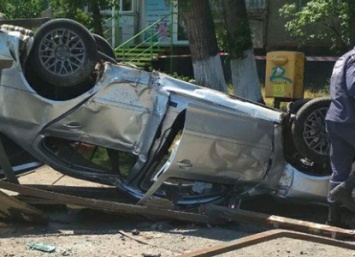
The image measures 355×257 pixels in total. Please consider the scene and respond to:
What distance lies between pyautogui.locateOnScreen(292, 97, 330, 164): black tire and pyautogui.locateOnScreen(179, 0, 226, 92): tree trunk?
417 centimetres

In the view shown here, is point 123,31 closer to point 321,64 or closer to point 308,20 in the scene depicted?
point 321,64

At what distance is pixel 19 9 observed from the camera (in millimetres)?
16047

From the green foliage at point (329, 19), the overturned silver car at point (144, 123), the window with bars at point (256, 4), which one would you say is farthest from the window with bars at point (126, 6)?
the overturned silver car at point (144, 123)

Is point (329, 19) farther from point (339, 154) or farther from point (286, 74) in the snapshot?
point (339, 154)

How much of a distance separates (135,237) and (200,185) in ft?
3.51

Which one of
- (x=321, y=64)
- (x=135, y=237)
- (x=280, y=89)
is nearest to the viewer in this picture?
(x=135, y=237)

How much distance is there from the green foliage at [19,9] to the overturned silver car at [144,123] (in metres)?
9.81

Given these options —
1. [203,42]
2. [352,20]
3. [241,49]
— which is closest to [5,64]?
[203,42]

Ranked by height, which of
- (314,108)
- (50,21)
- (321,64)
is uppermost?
(50,21)

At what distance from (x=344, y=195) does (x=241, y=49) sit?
16.3 ft

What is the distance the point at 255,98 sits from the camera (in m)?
10.0

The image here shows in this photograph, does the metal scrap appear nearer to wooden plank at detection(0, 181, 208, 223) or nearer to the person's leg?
wooden plank at detection(0, 181, 208, 223)

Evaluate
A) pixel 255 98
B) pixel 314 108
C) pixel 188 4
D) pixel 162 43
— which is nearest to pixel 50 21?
pixel 314 108

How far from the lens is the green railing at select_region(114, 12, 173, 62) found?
60.1ft
